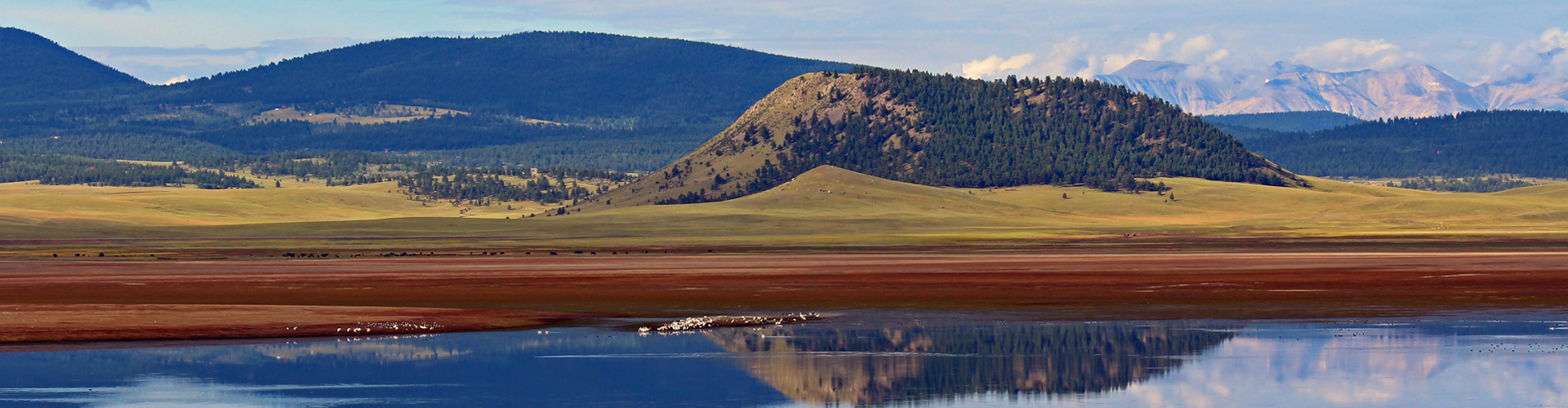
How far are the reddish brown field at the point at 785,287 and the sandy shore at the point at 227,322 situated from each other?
6.1 inches

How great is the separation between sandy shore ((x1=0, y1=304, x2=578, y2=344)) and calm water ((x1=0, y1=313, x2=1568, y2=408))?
2605mm

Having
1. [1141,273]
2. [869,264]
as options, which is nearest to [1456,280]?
[1141,273]

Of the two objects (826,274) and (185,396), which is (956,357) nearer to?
(185,396)

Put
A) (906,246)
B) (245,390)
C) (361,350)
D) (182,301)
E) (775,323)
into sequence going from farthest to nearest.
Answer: (906,246) < (182,301) < (775,323) < (361,350) < (245,390)

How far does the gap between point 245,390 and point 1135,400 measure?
2007 cm

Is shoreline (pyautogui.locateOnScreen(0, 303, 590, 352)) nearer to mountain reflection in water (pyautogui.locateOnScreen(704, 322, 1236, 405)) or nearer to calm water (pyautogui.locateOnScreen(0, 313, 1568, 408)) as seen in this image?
calm water (pyautogui.locateOnScreen(0, 313, 1568, 408))

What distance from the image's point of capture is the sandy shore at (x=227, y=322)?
165 ft

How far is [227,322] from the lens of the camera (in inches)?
2105

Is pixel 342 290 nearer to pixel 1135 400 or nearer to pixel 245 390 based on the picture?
pixel 245 390

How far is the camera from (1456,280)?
73562 millimetres

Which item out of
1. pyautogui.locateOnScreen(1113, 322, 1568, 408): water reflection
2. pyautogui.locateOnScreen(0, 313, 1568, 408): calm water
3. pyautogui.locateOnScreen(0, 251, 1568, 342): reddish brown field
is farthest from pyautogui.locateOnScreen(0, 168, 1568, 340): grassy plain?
pyautogui.locateOnScreen(1113, 322, 1568, 408): water reflection

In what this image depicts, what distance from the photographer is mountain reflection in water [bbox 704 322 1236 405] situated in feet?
122

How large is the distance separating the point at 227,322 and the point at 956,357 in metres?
25.1

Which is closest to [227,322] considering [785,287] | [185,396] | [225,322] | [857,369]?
[225,322]
